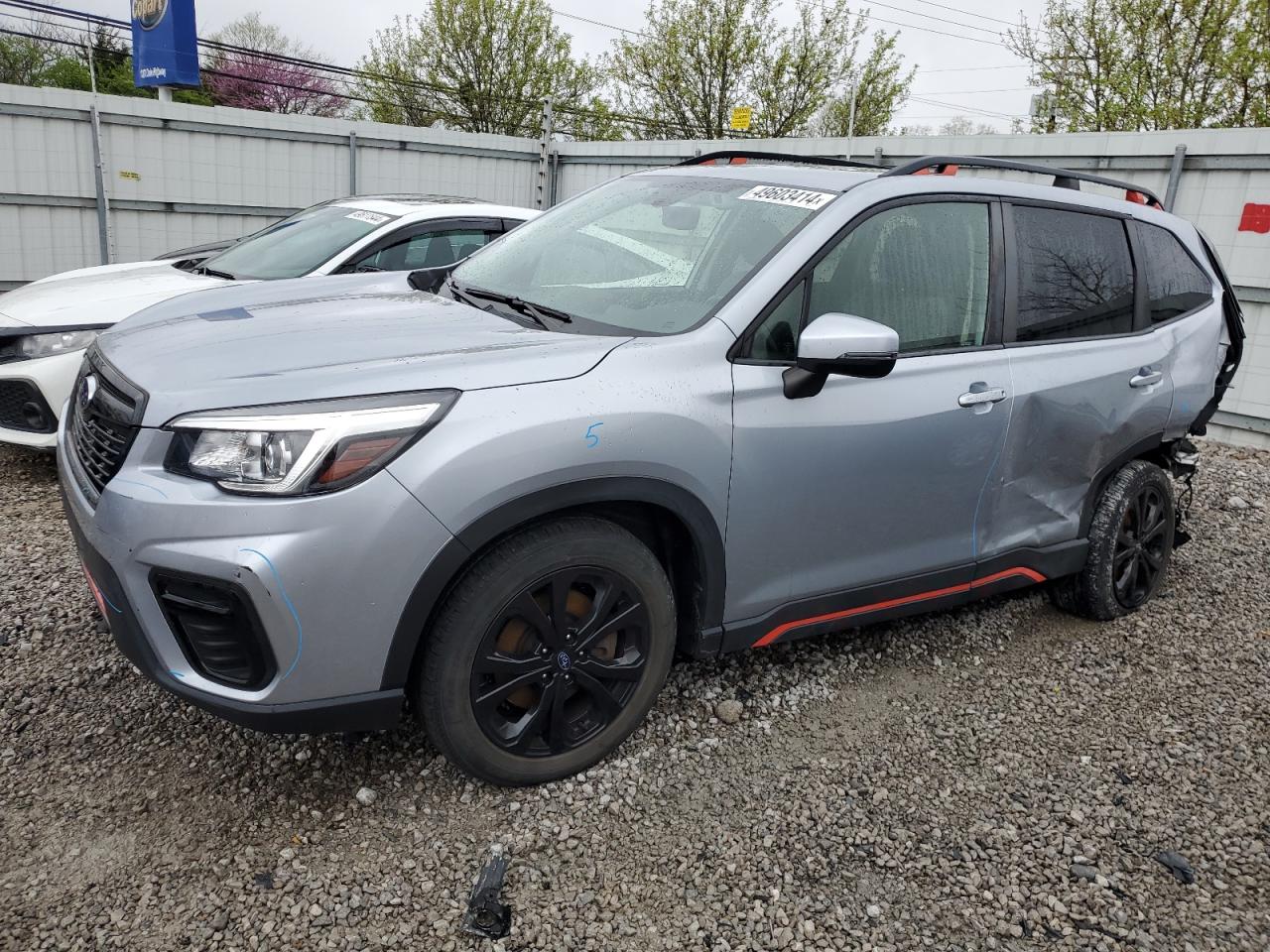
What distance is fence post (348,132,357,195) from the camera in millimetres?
12297

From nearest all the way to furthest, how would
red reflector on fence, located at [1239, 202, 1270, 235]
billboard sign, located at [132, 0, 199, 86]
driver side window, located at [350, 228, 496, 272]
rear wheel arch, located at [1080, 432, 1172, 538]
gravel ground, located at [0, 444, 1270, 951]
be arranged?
gravel ground, located at [0, 444, 1270, 951]
rear wheel arch, located at [1080, 432, 1172, 538]
driver side window, located at [350, 228, 496, 272]
red reflector on fence, located at [1239, 202, 1270, 235]
billboard sign, located at [132, 0, 199, 86]

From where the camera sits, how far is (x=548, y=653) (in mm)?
2594

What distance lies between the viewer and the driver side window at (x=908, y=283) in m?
2.88

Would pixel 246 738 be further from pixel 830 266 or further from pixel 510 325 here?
pixel 830 266

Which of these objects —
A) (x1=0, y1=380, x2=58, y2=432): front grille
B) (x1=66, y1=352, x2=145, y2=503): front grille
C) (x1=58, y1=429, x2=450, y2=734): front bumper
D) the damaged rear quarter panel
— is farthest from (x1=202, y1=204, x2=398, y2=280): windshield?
the damaged rear quarter panel

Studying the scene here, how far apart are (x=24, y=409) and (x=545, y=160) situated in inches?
403

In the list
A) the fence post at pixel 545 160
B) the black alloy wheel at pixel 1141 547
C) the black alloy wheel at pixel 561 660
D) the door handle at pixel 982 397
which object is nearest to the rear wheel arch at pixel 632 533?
the black alloy wheel at pixel 561 660

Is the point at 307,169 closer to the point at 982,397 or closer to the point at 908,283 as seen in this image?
the point at 908,283

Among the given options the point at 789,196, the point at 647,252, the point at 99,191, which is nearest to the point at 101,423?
the point at 647,252

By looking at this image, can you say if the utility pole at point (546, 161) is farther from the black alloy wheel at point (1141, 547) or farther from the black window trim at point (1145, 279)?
the black alloy wheel at point (1141, 547)

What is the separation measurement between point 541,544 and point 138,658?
1.02m

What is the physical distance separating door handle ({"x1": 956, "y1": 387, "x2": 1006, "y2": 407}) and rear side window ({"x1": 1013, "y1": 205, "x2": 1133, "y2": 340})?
0.91 ft

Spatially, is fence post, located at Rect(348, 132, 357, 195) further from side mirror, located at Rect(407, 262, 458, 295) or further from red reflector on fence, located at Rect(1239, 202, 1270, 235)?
red reflector on fence, located at Rect(1239, 202, 1270, 235)

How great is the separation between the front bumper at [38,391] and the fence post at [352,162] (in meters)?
8.34
